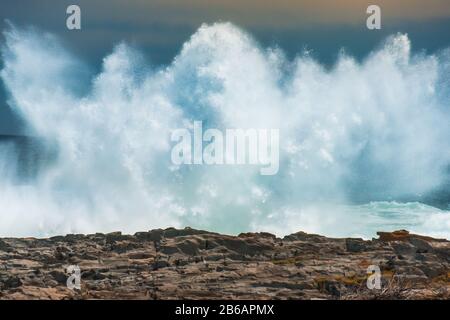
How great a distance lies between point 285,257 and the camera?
3334 centimetres

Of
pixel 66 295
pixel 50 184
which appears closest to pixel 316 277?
pixel 66 295

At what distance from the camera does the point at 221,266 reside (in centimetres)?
3200

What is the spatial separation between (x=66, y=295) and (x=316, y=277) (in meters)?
8.90

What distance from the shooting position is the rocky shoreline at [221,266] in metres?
29.1

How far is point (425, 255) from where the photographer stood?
33.1 metres

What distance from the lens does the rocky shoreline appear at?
A: 95.6ft

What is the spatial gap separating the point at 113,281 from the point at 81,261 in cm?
309

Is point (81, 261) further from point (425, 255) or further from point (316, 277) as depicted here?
point (425, 255)

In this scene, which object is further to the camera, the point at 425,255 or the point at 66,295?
the point at 425,255

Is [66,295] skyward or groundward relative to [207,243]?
groundward
